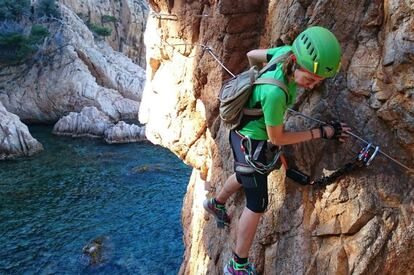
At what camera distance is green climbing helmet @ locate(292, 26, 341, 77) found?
11.4 ft

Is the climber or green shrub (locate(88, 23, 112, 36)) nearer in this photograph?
the climber

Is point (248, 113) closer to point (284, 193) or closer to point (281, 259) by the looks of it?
point (284, 193)

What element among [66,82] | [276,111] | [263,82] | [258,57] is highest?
[258,57]

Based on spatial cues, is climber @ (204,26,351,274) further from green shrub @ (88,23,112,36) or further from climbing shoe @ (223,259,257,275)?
green shrub @ (88,23,112,36)

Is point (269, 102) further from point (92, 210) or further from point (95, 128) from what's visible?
point (95, 128)

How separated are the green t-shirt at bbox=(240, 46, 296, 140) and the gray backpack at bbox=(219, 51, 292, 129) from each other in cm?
6

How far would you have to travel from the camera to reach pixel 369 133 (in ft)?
12.7

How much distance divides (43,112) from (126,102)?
7161 millimetres

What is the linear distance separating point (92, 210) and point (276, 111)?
1623 cm

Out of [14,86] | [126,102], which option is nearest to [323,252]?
[126,102]

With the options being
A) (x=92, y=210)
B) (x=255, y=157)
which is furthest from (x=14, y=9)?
(x=255, y=157)

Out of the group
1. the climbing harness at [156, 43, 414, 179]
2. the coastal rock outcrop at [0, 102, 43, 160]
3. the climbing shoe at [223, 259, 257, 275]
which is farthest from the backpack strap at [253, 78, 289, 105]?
the coastal rock outcrop at [0, 102, 43, 160]

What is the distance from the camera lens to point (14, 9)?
36.8 metres

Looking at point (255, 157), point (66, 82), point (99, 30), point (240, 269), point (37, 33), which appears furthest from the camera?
point (99, 30)
